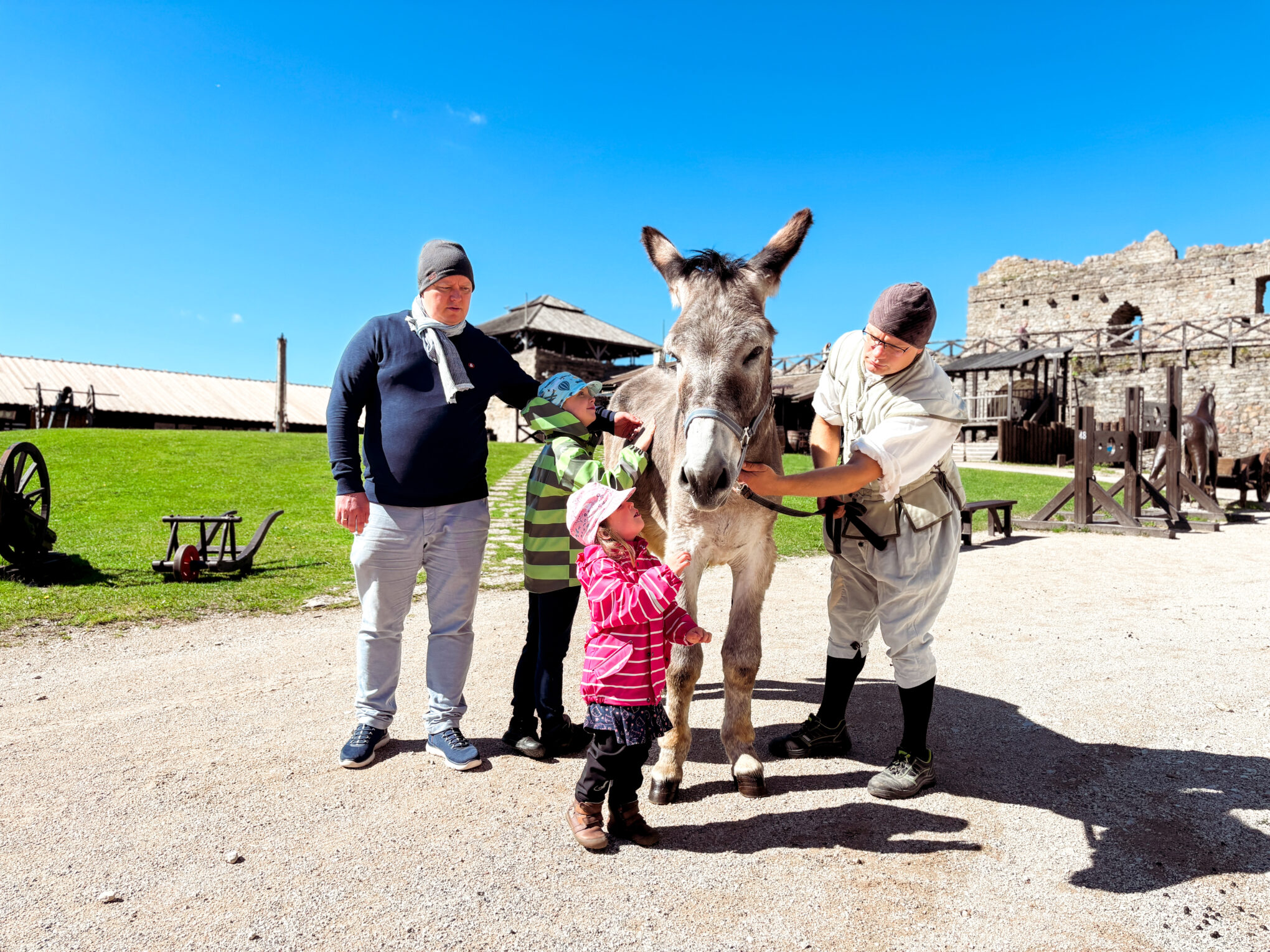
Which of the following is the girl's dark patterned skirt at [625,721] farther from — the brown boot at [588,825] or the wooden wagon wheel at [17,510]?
the wooden wagon wheel at [17,510]

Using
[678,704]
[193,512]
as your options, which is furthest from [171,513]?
[678,704]

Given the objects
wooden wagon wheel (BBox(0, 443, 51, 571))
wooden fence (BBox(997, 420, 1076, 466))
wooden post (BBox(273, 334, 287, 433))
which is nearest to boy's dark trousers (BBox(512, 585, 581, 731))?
wooden wagon wheel (BBox(0, 443, 51, 571))

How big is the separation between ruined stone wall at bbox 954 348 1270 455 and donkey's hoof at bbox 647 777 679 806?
30.4 meters

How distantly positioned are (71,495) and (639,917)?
1580cm

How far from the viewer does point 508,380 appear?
3691mm

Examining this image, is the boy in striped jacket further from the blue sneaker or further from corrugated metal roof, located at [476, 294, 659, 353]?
corrugated metal roof, located at [476, 294, 659, 353]

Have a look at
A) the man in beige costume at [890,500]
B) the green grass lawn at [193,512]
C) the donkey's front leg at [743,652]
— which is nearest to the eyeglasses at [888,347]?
the man in beige costume at [890,500]

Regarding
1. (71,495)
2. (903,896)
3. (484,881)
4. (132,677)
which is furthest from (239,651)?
(71,495)

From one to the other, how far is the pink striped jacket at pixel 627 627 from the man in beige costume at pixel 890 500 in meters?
0.61

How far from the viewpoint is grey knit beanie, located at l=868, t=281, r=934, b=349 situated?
2945 millimetres

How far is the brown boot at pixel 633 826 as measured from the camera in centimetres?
277

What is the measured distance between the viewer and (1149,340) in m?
33.6

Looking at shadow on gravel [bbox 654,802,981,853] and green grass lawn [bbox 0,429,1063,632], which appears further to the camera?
green grass lawn [bbox 0,429,1063,632]

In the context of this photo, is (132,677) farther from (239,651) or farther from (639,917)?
(639,917)
